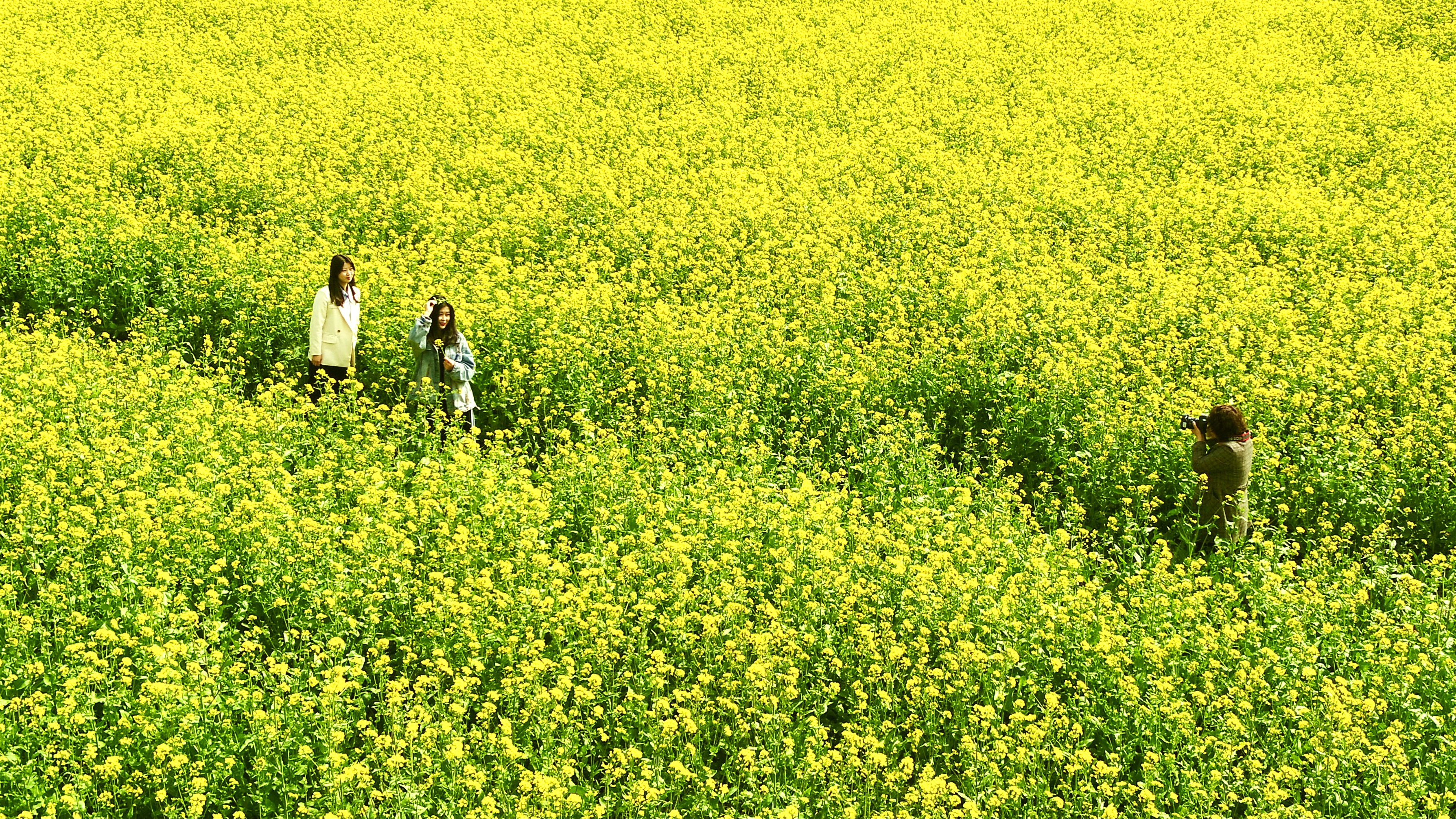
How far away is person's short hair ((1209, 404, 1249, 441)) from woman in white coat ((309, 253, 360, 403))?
22.2 ft

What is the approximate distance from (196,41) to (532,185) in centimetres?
1041

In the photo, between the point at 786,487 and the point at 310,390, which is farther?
the point at 310,390

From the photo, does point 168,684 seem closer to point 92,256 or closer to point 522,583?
point 522,583

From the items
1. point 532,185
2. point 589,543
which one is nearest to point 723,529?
point 589,543

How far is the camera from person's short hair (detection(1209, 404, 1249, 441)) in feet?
26.9

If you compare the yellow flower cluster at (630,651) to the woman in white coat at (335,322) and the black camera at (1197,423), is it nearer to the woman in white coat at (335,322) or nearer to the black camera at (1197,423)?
the black camera at (1197,423)

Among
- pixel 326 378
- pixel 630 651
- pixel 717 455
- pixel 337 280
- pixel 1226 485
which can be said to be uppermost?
pixel 337 280

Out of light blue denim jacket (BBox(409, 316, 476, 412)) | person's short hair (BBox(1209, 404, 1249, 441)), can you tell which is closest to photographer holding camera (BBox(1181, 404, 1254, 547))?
person's short hair (BBox(1209, 404, 1249, 441))

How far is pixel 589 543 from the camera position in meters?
7.79

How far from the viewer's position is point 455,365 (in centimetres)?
948

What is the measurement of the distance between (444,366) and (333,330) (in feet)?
3.72

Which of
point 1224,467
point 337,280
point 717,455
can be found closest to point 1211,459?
point 1224,467

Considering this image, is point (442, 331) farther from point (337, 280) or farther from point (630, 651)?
point (630, 651)

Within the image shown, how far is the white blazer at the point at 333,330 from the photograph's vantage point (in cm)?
985
